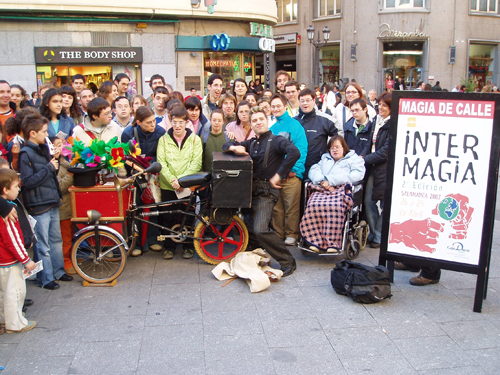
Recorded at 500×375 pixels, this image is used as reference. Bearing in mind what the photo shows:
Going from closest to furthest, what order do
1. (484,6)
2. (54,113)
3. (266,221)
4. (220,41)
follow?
(266,221) < (54,113) < (220,41) < (484,6)

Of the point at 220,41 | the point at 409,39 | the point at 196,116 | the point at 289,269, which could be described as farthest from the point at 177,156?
the point at 409,39

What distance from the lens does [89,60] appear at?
17172 millimetres

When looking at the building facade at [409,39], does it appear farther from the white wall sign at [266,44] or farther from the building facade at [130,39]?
the building facade at [130,39]

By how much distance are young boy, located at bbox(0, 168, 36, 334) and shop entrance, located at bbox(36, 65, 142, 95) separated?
43.8 ft

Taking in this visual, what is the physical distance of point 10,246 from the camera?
4215 millimetres

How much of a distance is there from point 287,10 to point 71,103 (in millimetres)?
30437

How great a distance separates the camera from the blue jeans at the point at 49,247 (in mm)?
5078

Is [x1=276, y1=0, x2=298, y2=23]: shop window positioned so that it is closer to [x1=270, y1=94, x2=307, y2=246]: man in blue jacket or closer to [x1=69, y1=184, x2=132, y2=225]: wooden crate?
[x1=270, y1=94, x2=307, y2=246]: man in blue jacket

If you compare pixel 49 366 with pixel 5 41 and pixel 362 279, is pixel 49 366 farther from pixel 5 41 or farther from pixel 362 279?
pixel 5 41

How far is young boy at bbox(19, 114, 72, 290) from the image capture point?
16.2ft

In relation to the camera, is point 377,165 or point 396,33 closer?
point 377,165

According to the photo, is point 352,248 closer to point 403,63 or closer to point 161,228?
point 161,228

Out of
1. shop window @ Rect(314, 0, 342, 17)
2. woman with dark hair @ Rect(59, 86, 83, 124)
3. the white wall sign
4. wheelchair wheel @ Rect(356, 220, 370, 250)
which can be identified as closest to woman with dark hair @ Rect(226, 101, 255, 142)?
wheelchair wheel @ Rect(356, 220, 370, 250)

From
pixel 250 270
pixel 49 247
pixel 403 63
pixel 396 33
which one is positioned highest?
pixel 396 33
